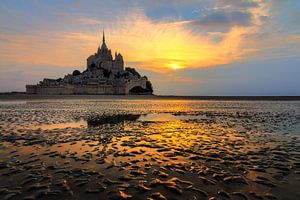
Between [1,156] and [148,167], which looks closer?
[148,167]

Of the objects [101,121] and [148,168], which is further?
[101,121]

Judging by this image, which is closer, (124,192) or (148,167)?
(124,192)

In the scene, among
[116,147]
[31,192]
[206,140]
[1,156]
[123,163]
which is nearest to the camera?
[31,192]

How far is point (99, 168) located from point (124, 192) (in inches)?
111

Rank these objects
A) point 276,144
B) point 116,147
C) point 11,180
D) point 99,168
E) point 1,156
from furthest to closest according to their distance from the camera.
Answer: point 276,144, point 116,147, point 1,156, point 99,168, point 11,180

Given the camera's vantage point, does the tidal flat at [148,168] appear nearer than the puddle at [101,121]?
Yes

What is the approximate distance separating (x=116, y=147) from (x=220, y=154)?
5992mm

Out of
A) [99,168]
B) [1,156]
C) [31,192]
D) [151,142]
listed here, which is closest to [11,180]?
[31,192]

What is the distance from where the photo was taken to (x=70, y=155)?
1166 cm

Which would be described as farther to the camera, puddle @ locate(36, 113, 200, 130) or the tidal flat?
puddle @ locate(36, 113, 200, 130)

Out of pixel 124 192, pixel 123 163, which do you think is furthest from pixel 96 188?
pixel 123 163

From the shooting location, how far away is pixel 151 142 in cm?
1508

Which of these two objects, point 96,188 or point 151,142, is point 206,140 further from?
point 96,188

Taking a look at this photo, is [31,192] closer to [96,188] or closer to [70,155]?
[96,188]
